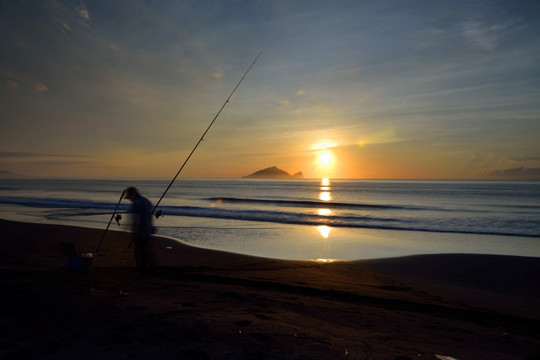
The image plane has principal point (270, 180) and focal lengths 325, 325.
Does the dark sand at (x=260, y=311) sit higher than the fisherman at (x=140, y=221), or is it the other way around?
the fisherman at (x=140, y=221)

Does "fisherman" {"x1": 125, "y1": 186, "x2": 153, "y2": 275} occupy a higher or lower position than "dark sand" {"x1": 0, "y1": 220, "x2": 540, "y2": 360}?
higher

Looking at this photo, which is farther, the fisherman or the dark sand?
the fisherman

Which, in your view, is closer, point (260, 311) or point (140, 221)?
point (260, 311)

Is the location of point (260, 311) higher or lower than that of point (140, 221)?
lower

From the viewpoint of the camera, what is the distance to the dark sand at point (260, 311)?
12.1 feet

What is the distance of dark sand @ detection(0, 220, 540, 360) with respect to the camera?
3.70m

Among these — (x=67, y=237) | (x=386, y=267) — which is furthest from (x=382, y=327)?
(x=67, y=237)

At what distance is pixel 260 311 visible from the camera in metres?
5.19

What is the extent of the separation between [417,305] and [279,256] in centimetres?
551

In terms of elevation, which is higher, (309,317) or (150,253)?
(150,253)

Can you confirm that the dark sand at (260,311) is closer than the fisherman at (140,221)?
Yes

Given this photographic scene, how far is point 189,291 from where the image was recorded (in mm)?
6145

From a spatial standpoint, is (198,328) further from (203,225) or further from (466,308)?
(203,225)

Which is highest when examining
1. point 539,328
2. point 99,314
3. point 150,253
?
point 150,253
